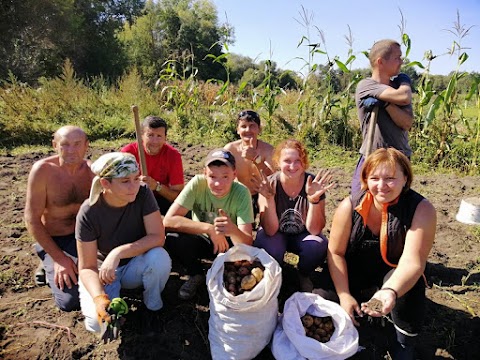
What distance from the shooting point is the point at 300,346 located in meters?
1.72

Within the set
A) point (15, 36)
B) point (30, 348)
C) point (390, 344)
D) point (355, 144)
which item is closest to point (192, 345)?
point (30, 348)

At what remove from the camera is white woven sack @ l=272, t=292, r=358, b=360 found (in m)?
1.69

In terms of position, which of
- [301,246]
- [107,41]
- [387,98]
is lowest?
[301,246]

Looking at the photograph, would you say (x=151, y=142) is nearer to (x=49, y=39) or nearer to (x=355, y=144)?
(x=355, y=144)

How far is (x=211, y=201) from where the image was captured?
242cm

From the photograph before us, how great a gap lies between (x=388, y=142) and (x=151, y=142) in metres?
1.85

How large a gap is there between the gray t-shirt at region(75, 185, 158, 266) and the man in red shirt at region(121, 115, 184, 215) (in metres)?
0.70

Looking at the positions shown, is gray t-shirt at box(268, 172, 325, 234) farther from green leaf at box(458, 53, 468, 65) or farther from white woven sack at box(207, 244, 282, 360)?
green leaf at box(458, 53, 468, 65)

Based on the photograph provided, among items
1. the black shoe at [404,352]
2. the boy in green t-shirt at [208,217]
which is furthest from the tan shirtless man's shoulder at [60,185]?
the black shoe at [404,352]

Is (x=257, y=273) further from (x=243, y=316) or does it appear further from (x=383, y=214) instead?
(x=383, y=214)

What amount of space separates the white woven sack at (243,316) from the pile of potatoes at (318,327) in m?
0.18

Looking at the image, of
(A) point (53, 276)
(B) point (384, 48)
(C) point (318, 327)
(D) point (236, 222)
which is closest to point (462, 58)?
(B) point (384, 48)

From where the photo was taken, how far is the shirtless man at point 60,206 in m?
2.23

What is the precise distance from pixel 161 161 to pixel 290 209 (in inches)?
47.2
